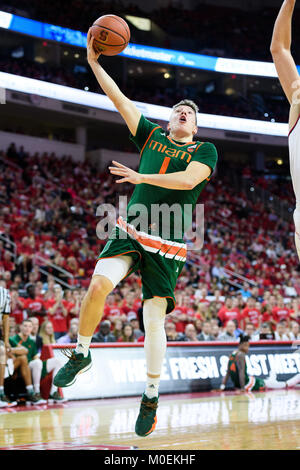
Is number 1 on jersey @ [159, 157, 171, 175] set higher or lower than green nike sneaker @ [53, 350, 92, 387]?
higher

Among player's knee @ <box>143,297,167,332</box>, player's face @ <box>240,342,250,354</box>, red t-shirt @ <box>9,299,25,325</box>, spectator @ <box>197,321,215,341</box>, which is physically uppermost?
red t-shirt @ <box>9,299,25,325</box>

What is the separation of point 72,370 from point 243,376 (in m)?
9.39

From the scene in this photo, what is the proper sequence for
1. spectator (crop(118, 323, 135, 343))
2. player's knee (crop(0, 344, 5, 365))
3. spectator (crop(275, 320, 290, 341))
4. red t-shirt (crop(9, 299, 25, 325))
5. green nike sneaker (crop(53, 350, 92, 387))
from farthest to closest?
spectator (crop(275, 320, 290, 341)) → spectator (crop(118, 323, 135, 343)) → red t-shirt (crop(9, 299, 25, 325)) → player's knee (crop(0, 344, 5, 365)) → green nike sneaker (crop(53, 350, 92, 387))

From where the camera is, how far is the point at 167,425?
807 cm

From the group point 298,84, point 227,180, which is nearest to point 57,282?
point 298,84

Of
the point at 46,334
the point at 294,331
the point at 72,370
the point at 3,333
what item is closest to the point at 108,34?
the point at 72,370

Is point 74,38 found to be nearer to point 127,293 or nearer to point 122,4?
point 122,4

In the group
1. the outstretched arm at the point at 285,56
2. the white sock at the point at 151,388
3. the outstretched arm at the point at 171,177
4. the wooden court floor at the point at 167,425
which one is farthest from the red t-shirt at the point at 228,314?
the outstretched arm at the point at 285,56

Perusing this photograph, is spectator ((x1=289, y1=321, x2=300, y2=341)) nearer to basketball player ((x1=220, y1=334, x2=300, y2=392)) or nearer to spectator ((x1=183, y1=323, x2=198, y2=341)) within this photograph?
basketball player ((x1=220, y1=334, x2=300, y2=392))

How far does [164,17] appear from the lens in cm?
3516

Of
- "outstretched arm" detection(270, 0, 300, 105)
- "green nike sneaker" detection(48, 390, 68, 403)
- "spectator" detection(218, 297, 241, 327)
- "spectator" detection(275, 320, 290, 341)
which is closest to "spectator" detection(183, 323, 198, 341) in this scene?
"spectator" detection(218, 297, 241, 327)

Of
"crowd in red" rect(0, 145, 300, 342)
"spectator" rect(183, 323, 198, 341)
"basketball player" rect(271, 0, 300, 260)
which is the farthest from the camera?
"spectator" rect(183, 323, 198, 341)

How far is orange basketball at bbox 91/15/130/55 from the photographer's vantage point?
492 centimetres

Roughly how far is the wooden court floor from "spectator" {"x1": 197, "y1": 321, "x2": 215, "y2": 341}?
2.21 m
